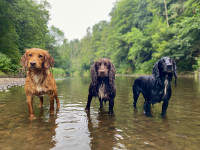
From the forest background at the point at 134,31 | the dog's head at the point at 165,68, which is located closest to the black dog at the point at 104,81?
the dog's head at the point at 165,68

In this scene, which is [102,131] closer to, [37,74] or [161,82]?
[161,82]

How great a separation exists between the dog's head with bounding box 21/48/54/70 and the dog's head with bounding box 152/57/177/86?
2895 millimetres

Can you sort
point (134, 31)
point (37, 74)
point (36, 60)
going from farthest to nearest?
point (134, 31), point (37, 74), point (36, 60)

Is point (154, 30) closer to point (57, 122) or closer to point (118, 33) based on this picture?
point (118, 33)

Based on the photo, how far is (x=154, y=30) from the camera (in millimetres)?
32750

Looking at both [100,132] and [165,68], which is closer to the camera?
[100,132]

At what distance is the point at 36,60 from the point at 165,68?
323 cm

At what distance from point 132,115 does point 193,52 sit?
26.3m

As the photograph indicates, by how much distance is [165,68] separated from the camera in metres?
3.99

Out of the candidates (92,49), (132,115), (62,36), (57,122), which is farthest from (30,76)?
(92,49)

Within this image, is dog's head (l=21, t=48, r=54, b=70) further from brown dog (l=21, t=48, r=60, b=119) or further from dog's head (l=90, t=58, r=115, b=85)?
dog's head (l=90, t=58, r=115, b=85)

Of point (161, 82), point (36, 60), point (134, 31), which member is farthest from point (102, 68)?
point (134, 31)

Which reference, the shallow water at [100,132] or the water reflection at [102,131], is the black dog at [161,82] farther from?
the water reflection at [102,131]

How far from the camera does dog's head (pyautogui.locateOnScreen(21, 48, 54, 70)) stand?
3.82 m
